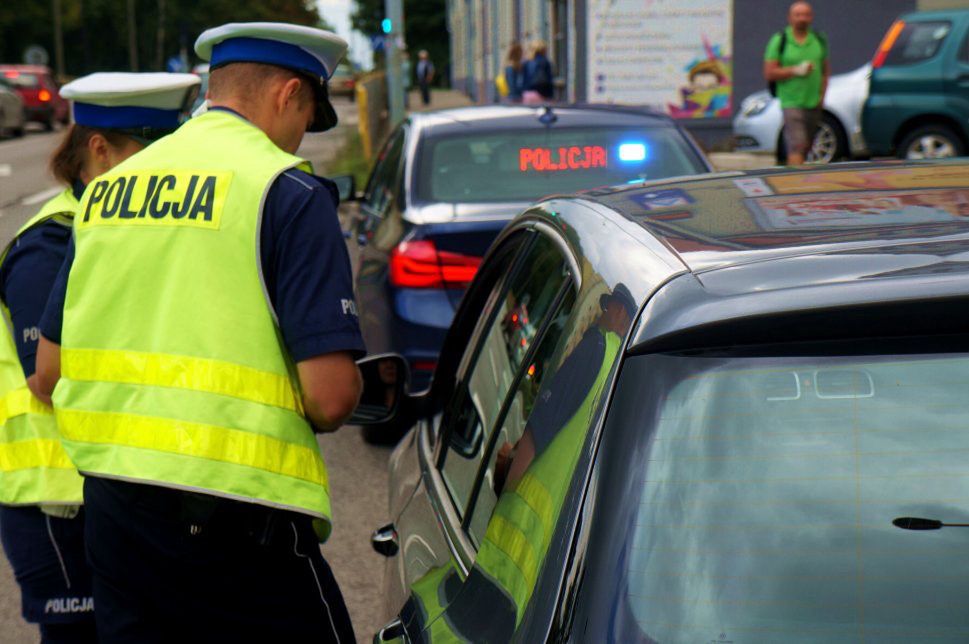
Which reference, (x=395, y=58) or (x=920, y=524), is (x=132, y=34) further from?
(x=920, y=524)

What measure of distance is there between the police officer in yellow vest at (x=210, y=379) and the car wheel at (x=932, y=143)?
13129mm

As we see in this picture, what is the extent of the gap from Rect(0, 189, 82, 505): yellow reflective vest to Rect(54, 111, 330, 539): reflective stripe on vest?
61cm

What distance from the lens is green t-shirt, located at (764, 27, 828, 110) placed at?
39.4 feet

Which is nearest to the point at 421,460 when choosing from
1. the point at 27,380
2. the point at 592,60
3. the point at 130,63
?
the point at 27,380

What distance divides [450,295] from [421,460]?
2995 mm

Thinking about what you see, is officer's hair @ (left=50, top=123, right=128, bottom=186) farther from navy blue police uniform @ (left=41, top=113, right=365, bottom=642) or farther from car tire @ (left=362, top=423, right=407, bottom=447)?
car tire @ (left=362, top=423, right=407, bottom=447)

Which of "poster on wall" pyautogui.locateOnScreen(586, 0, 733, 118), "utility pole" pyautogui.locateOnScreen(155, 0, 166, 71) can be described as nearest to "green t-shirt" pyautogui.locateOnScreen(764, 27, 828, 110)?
"poster on wall" pyautogui.locateOnScreen(586, 0, 733, 118)

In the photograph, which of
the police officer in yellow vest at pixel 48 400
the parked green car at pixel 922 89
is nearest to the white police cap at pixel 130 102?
the police officer in yellow vest at pixel 48 400

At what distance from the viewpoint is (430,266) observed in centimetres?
599

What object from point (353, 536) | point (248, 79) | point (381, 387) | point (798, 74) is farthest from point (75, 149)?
point (798, 74)

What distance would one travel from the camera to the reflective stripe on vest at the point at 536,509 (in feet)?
5.52

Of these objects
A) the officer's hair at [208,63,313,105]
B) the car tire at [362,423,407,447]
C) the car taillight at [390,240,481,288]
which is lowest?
the car tire at [362,423,407,447]

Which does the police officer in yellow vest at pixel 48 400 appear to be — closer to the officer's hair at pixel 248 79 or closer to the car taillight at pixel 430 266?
the officer's hair at pixel 248 79

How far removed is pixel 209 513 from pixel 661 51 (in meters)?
18.4
